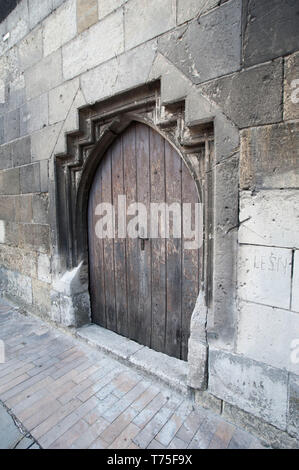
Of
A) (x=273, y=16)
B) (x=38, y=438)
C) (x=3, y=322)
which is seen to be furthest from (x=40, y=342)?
(x=273, y=16)

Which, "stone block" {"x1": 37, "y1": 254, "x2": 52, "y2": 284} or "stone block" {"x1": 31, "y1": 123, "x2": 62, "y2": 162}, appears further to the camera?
"stone block" {"x1": 37, "y1": 254, "x2": 52, "y2": 284}

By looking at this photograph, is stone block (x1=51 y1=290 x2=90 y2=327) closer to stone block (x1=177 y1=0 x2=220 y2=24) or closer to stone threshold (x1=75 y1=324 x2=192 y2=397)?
stone threshold (x1=75 y1=324 x2=192 y2=397)

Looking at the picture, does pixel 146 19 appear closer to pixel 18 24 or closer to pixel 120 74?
pixel 120 74

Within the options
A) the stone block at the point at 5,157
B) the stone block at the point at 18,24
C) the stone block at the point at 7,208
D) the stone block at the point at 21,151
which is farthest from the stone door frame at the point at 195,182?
the stone block at the point at 18,24

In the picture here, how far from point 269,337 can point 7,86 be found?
3780 millimetres

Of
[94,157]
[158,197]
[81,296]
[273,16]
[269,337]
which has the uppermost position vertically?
[273,16]

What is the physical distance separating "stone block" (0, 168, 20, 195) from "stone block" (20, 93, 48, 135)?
0.52 m

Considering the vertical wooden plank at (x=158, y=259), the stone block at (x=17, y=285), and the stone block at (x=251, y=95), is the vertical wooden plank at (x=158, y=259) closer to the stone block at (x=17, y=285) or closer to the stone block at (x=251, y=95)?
the stone block at (x=251, y=95)

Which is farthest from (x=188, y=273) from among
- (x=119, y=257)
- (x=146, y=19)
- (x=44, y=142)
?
(x=44, y=142)

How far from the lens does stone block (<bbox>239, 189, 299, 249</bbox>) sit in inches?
48.0

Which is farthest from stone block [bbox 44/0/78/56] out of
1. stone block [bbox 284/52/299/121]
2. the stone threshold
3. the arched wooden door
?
the stone threshold

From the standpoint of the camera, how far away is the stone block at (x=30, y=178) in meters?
2.69
